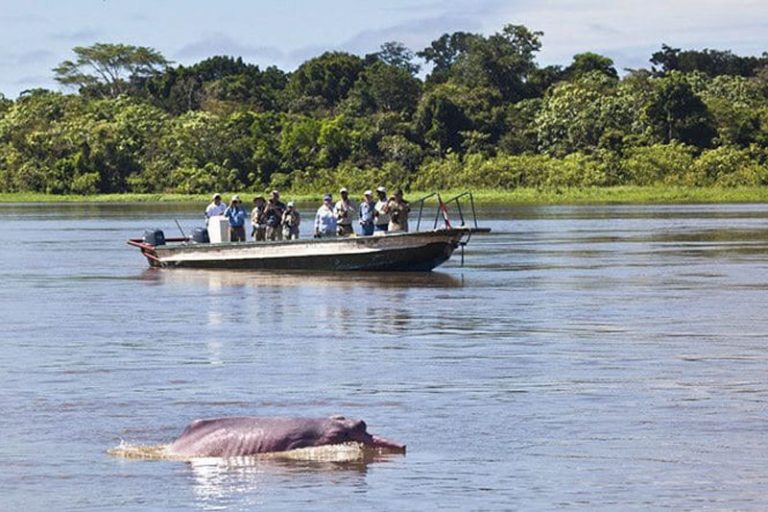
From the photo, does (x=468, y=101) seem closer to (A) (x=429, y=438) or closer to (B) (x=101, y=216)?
(B) (x=101, y=216)

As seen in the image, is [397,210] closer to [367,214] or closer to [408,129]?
[367,214]

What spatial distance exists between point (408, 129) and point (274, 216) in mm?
73017

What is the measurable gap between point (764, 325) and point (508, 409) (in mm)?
9042

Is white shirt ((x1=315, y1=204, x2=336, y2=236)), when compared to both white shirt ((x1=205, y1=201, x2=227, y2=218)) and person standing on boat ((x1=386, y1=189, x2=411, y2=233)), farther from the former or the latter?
white shirt ((x1=205, y1=201, x2=227, y2=218))

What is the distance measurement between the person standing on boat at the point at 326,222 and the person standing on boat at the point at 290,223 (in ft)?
2.21

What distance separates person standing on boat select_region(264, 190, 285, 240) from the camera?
38.8 m

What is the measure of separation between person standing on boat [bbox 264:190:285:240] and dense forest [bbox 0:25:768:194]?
59473mm

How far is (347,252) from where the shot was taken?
36.7 m

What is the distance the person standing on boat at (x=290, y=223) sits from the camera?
3828 centimetres

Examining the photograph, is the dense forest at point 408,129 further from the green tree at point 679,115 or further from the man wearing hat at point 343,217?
the man wearing hat at point 343,217

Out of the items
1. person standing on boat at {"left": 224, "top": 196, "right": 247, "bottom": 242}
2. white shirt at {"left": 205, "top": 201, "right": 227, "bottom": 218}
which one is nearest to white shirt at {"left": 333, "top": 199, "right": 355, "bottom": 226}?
person standing on boat at {"left": 224, "top": 196, "right": 247, "bottom": 242}

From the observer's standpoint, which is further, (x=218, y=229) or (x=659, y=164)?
(x=659, y=164)

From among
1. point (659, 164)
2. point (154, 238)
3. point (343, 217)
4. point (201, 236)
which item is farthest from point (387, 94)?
point (343, 217)

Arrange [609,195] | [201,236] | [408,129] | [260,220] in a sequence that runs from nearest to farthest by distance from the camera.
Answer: [260,220], [201,236], [609,195], [408,129]
